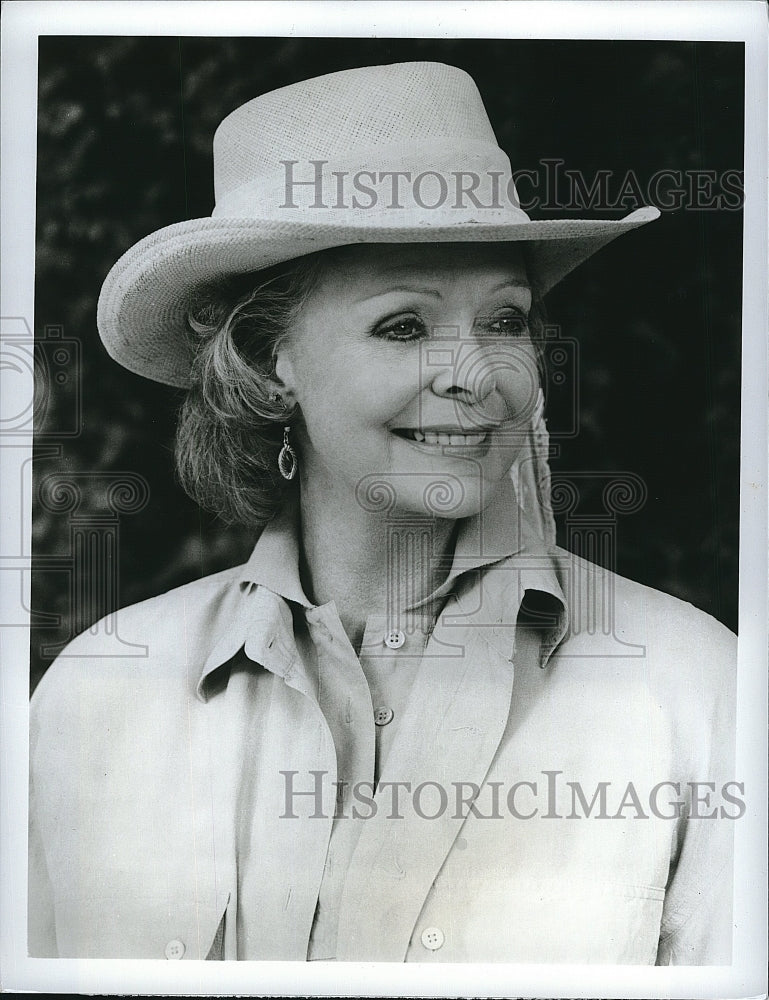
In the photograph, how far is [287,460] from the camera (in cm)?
165

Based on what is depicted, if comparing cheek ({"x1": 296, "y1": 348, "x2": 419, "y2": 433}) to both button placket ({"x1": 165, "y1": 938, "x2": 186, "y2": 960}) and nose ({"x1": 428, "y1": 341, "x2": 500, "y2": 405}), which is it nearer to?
nose ({"x1": 428, "y1": 341, "x2": 500, "y2": 405})

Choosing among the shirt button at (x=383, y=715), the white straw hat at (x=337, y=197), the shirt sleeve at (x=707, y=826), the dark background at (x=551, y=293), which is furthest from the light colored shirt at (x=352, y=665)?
the white straw hat at (x=337, y=197)

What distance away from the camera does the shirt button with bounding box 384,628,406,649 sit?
1.64 meters

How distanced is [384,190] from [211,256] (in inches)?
10.9

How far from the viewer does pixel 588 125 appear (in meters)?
1.67

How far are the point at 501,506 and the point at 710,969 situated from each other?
801 millimetres

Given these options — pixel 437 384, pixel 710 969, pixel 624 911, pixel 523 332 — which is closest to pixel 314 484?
pixel 437 384

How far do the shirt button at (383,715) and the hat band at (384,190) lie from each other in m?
0.73

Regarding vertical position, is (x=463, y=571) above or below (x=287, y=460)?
below

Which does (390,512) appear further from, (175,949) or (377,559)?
(175,949)

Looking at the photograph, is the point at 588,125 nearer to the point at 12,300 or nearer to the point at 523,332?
the point at 523,332

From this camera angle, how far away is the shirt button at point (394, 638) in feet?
5.37

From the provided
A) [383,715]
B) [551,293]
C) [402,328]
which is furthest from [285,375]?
[383,715]

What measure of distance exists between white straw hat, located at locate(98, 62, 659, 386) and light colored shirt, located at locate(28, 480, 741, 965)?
0.41 meters
